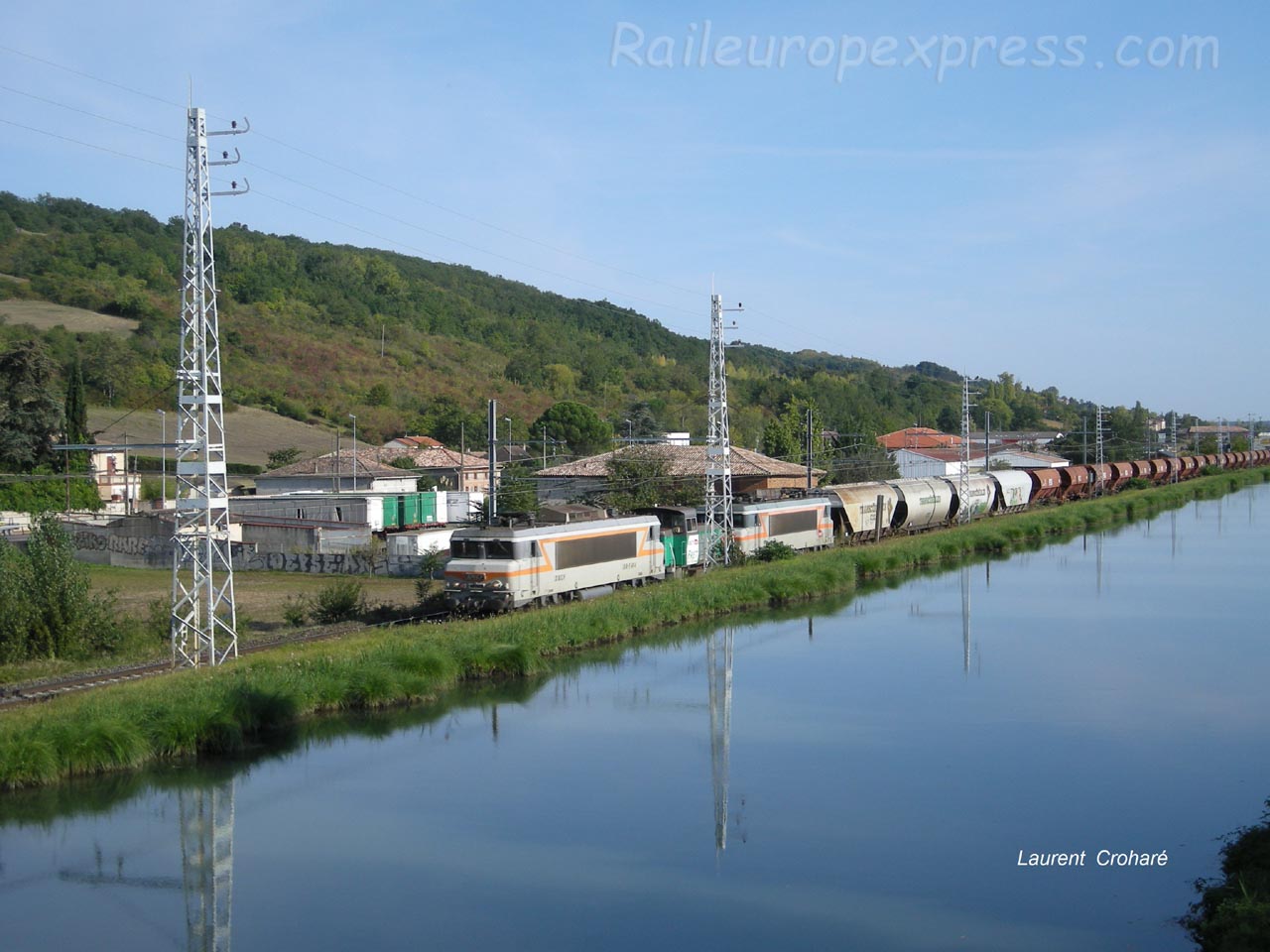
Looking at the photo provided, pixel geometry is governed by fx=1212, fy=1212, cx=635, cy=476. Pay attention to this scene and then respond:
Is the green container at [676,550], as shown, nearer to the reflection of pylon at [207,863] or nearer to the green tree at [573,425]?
the reflection of pylon at [207,863]

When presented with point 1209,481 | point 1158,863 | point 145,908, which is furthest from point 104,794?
point 1209,481

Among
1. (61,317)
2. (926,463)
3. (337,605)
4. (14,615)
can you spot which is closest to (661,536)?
(337,605)

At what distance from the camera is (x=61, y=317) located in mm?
100625

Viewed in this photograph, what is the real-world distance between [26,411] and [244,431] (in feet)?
65.8

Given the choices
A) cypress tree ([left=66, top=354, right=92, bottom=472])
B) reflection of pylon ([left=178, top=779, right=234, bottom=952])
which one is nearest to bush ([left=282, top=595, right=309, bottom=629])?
reflection of pylon ([left=178, top=779, right=234, bottom=952])

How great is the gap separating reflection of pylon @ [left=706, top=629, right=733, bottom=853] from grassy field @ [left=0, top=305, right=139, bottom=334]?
8125cm

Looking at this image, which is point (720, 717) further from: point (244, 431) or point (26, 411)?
point (244, 431)

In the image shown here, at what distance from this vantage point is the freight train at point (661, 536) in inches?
1160

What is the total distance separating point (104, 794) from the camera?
17.7 metres

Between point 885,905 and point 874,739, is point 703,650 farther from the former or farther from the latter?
point 885,905

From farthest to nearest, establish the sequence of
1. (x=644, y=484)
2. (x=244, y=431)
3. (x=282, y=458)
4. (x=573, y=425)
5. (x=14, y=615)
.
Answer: (x=573, y=425) < (x=244, y=431) < (x=282, y=458) < (x=644, y=484) < (x=14, y=615)

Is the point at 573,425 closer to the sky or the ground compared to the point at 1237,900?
closer to the sky

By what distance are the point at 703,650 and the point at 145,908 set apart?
16805 millimetres

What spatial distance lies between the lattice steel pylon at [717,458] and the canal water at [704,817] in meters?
10.5
